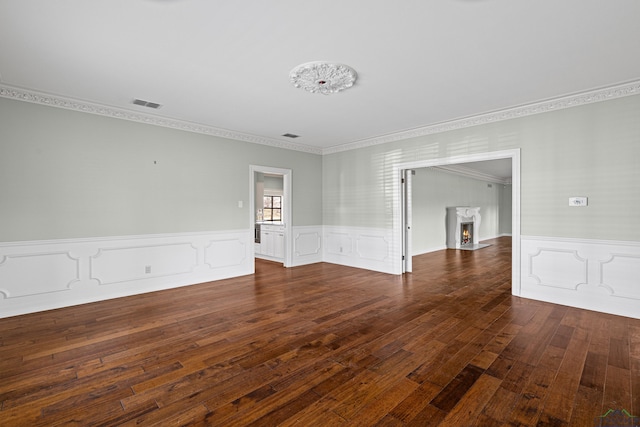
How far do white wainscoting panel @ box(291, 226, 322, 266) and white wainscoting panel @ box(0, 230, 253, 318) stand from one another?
1371 millimetres

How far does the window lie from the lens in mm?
11211

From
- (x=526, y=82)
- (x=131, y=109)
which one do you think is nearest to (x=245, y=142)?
(x=131, y=109)

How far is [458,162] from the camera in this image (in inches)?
199

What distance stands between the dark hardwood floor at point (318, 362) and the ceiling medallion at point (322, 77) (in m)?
2.67

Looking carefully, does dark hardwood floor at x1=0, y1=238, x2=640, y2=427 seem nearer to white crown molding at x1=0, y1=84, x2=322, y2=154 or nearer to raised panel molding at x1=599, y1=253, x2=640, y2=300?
raised panel molding at x1=599, y1=253, x2=640, y2=300

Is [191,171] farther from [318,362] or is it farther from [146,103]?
[318,362]

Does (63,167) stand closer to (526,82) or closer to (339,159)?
(339,159)

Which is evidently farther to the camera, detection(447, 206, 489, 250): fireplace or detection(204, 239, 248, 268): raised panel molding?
detection(447, 206, 489, 250): fireplace

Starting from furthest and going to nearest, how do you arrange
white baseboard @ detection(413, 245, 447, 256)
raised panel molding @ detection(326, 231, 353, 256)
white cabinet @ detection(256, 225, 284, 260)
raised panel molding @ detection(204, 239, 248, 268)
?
white baseboard @ detection(413, 245, 447, 256) → white cabinet @ detection(256, 225, 284, 260) → raised panel molding @ detection(326, 231, 353, 256) → raised panel molding @ detection(204, 239, 248, 268)

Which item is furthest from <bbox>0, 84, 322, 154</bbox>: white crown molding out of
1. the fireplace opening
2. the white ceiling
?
the fireplace opening

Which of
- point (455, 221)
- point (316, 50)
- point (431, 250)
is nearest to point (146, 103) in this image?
point (316, 50)

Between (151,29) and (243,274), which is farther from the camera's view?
(243,274)

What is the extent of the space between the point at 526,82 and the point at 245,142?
4459 mm

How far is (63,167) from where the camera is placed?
4012mm
